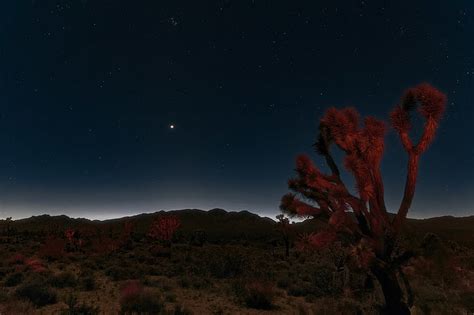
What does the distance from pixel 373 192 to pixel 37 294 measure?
11.1 m

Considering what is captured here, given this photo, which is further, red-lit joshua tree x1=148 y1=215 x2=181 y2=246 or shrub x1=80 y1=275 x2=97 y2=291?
red-lit joshua tree x1=148 y1=215 x2=181 y2=246

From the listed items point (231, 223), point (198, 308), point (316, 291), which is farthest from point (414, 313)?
point (231, 223)

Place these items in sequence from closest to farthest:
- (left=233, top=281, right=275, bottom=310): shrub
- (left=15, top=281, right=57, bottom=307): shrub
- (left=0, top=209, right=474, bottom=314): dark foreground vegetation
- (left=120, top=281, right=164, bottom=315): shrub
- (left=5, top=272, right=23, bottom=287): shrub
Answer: (left=0, top=209, right=474, bottom=314): dark foreground vegetation → (left=120, top=281, right=164, bottom=315): shrub → (left=15, top=281, right=57, bottom=307): shrub → (left=233, top=281, right=275, bottom=310): shrub → (left=5, top=272, right=23, bottom=287): shrub

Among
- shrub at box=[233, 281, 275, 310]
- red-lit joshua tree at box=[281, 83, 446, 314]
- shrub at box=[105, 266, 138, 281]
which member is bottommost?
shrub at box=[233, 281, 275, 310]

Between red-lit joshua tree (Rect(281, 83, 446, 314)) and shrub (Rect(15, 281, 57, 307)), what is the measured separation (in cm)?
879

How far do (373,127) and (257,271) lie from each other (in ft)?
39.5

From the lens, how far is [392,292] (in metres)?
7.93

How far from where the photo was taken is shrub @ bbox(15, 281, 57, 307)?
35.2ft

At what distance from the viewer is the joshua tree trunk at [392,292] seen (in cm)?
783

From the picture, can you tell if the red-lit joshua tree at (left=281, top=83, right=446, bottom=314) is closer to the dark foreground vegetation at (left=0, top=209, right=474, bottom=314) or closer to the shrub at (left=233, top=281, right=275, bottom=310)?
the dark foreground vegetation at (left=0, top=209, right=474, bottom=314)

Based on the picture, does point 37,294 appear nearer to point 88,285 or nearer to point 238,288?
point 88,285

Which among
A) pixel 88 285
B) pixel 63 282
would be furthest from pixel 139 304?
pixel 63 282

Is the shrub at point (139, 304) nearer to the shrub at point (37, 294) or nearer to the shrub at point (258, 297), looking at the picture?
the shrub at point (37, 294)

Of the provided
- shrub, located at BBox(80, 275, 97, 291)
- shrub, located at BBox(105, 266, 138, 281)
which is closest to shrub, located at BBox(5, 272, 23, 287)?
shrub, located at BBox(80, 275, 97, 291)
